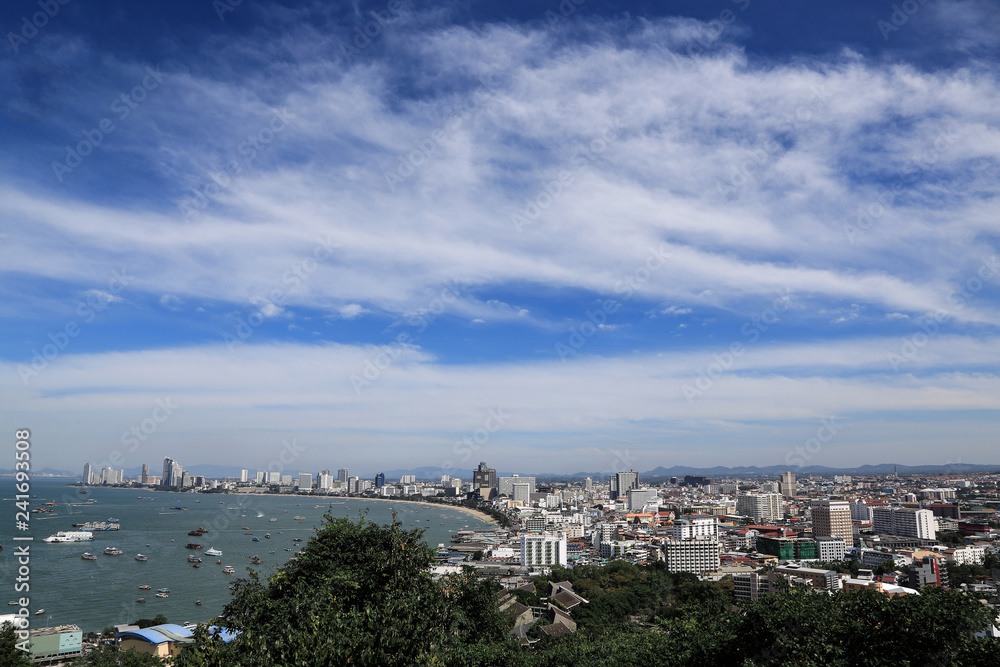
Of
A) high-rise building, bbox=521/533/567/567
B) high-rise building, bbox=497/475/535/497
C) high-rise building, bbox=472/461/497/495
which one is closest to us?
high-rise building, bbox=521/533/567/567

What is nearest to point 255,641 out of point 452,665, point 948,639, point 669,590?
point 452,665

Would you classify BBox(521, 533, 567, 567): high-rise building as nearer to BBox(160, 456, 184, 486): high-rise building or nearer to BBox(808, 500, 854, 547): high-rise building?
BBox(808, 500, 854, 547): high-rise building

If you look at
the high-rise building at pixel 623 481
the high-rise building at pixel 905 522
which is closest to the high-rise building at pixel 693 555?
the high-rise building at pixel 905 522

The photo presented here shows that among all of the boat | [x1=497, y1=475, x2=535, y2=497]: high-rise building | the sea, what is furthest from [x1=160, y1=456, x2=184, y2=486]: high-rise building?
the boat

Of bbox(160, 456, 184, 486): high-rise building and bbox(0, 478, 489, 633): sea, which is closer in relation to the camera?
bbox(0, 478, 489, 633): sea

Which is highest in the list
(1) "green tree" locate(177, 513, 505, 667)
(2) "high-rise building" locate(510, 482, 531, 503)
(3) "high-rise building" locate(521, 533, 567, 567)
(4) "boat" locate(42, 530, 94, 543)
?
(1) "green tree" locate(177, 513, 505, 667)

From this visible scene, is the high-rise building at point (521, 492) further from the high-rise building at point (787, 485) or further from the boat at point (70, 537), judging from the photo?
the boat at point (70, 537)

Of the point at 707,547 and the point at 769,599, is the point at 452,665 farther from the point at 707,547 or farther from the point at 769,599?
the point at 707,547
